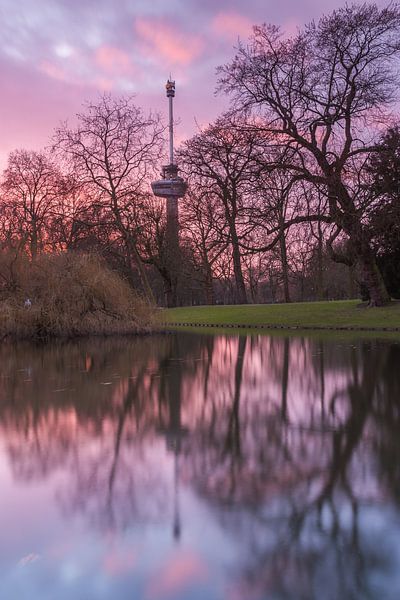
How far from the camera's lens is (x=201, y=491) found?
416cm

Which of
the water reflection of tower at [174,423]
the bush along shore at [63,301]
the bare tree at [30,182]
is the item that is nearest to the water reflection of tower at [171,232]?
the bare tree at [30,182]

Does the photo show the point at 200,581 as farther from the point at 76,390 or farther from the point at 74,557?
the point at 76,390

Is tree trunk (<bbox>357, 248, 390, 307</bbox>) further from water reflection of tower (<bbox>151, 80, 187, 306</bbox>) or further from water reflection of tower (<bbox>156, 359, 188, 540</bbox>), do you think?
water reflection of tower (<bbox>151, 80, 187, 306</bbox>)

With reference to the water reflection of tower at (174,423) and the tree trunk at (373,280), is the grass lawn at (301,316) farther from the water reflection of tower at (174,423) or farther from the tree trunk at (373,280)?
the water reflection of tower at (174,423)

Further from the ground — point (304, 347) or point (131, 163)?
point (131, 163)

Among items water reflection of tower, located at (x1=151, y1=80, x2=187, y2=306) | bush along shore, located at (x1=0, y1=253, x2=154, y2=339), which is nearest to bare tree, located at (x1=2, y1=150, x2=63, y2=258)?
water reflection of tower, located at (x1=151, y1=80, x2=187, y2=306)

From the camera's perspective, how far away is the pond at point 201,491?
9.60 feet

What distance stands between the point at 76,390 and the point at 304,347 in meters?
8.37

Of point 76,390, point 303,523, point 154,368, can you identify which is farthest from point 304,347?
point 303,523

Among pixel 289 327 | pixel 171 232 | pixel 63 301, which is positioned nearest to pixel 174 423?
pixel 63 301

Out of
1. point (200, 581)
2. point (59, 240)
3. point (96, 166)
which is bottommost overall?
point (200, 581)

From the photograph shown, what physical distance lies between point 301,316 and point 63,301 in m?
11.7

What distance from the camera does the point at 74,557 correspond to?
317 cm

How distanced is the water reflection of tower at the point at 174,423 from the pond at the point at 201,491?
0.09ft
